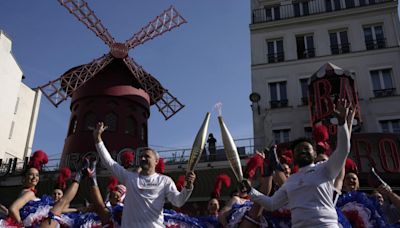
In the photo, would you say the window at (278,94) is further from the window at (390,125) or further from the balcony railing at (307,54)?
the window at (390,125)

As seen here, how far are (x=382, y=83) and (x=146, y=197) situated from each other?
17074 millimetres

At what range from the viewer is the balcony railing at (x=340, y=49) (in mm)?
19584

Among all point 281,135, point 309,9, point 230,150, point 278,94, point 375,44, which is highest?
point 309,9

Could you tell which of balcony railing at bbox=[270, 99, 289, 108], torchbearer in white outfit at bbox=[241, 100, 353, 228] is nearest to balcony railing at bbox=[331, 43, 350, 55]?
balcony railing at bbox=[270, 99, 289, 108]

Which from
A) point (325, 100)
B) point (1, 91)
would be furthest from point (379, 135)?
point (1, 91)

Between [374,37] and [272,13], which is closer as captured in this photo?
[374,37]

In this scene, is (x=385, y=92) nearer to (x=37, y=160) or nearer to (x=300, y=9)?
(x=300, y=9)

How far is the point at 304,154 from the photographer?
3.85 m

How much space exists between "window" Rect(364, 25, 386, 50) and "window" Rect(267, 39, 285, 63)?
166 inches

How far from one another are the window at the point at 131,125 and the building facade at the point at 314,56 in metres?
7.16

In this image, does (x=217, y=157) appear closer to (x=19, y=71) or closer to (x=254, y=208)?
(x=254, y=208)

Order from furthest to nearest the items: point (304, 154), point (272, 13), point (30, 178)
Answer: point (272, 13) < point (30, 178) < point (304, 154)

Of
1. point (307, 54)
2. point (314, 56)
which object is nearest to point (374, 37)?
point (314, 56)

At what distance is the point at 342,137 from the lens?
3.59 m
